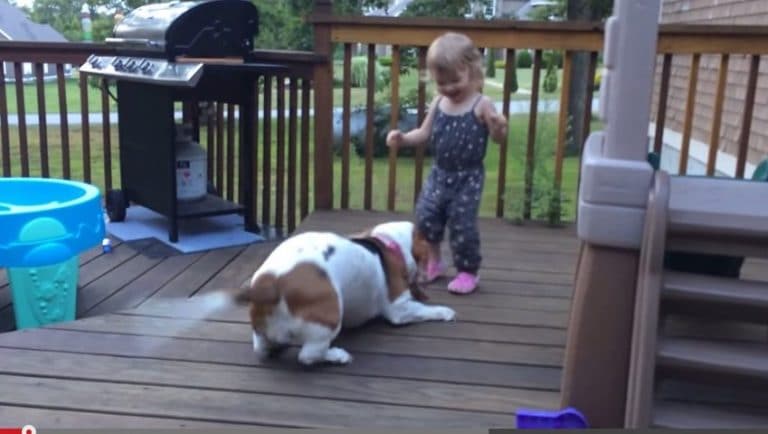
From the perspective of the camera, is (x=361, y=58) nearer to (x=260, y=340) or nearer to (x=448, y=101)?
(x=448, y=101)

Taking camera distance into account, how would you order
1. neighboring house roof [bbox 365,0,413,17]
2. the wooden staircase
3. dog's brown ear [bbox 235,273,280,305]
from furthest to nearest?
neighboring house roof [bbox 365,0,413,17] < dog's brown ear [bbox 235,273,280,305] < the wooden staircase

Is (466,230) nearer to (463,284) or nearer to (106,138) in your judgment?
(463,284)

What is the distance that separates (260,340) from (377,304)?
43 centimetres

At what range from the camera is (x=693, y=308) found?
1.77 m

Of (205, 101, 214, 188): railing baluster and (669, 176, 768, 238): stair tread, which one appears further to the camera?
(205, 101, 214, 188): railing baluster

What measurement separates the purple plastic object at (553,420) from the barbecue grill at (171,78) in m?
2.27

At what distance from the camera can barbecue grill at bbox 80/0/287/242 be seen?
3.62 metres

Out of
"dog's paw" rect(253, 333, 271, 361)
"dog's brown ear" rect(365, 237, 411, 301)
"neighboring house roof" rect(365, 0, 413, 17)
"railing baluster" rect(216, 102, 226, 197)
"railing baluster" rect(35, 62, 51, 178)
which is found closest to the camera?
"dog's paw" rect(253, 333, 271, 361)

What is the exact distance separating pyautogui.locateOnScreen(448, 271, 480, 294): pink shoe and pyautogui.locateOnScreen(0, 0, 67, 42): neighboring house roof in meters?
2.58

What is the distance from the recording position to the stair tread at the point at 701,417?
169 cm

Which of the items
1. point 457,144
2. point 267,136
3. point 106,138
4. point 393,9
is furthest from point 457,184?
point 393,9

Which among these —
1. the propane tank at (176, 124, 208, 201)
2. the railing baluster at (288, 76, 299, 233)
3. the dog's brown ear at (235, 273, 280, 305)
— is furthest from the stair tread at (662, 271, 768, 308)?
the propane tank at (176, 124, 208, 201)

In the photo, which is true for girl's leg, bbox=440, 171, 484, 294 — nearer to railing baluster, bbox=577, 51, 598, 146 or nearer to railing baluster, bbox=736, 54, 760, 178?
railing baluster, bbox=577, 51, 598, 146

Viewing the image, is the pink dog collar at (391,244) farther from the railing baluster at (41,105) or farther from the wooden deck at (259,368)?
the railing baluster at (41,105)
